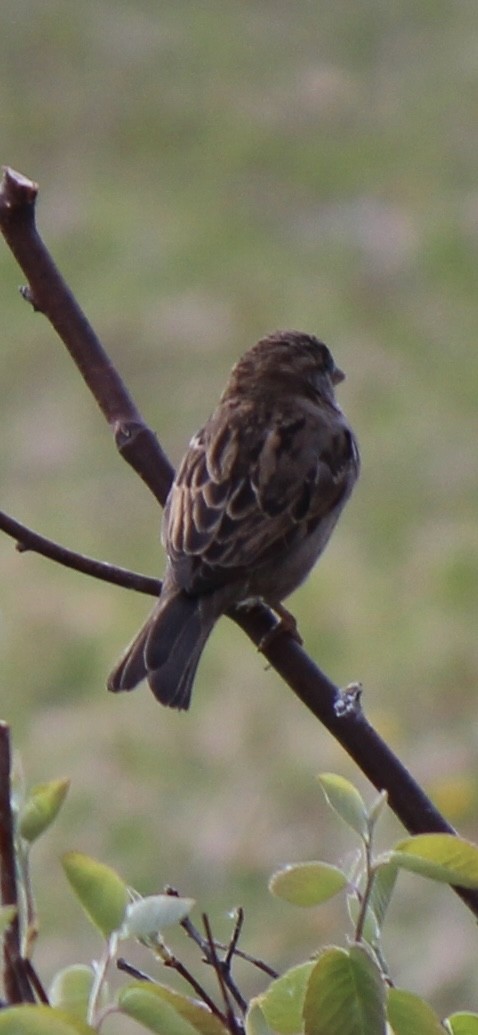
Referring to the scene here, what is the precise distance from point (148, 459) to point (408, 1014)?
102cm

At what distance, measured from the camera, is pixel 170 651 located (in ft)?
9.93

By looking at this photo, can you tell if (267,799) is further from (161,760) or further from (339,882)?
(339,882)

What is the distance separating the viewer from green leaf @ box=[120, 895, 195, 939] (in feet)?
3.95

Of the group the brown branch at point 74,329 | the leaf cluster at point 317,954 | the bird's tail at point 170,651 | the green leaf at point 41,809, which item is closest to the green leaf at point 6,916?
the leaf cluster at point 317,954

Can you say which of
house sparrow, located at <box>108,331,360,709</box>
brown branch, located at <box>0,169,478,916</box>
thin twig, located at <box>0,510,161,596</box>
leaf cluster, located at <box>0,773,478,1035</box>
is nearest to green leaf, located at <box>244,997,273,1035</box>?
leaf cluster, located at <box>0,773,478,1035</box>

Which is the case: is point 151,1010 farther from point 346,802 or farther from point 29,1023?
point 346,802

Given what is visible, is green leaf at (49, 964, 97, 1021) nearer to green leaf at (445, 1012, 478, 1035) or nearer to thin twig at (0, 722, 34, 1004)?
thin twig at (0, 722, 34, 1004)

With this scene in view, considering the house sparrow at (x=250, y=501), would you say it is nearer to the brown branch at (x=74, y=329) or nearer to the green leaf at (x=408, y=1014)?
the brown branch at (x=74, y=329)

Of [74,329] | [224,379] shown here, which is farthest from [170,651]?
[224,379]

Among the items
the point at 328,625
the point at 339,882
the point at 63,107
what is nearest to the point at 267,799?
the point at 328,625

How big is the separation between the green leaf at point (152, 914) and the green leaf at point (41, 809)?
0.29 ft

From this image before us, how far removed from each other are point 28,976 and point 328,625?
673cm

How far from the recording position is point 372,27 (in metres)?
14.2

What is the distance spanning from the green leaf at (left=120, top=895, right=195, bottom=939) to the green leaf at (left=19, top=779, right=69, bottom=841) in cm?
9
